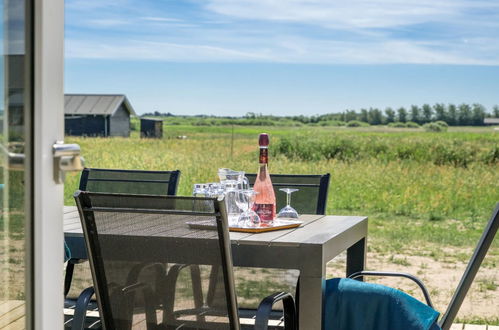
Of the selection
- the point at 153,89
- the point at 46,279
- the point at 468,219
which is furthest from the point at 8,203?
the point at 153,89

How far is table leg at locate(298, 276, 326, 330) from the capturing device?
207 cm

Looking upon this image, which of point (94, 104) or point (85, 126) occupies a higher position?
point (94, 104)

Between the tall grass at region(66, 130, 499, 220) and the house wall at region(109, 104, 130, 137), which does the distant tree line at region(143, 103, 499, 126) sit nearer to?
the tall grass at region(66, 130, 499, 220)

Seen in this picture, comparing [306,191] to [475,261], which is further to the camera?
[306,191]

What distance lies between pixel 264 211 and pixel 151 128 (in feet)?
20.8

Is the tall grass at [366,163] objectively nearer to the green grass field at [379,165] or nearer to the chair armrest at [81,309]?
the green grass field at [379,165]

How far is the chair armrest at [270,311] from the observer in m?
1.90

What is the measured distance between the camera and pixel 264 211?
2477 mm

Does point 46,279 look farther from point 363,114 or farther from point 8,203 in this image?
point 363,114

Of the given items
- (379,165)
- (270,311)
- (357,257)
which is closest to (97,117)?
(379,165)

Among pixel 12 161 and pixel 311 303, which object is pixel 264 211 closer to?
pixel 311 303

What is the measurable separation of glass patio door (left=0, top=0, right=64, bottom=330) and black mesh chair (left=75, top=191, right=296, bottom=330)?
0.58m

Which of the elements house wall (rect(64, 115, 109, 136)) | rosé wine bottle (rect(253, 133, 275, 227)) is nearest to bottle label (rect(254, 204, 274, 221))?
rosé wine bottle (rect(253, 133, 275, 227))

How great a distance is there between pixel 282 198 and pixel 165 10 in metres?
6.76
